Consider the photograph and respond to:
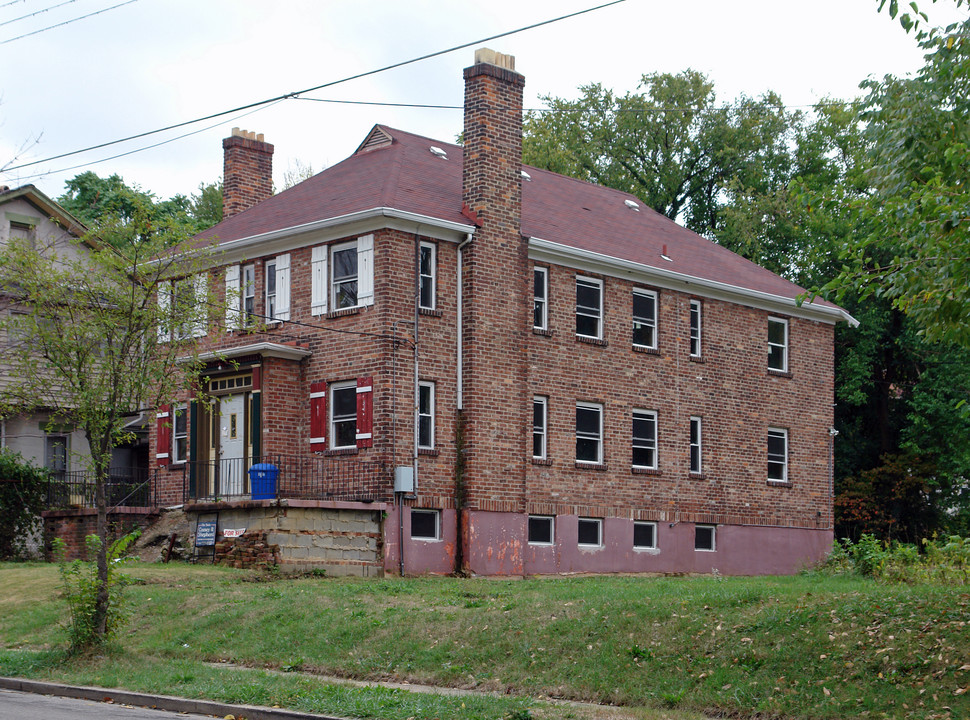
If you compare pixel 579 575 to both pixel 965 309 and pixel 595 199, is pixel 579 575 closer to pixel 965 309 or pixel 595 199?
pixel 595 199

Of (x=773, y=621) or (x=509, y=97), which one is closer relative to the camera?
(x=773, y=621)

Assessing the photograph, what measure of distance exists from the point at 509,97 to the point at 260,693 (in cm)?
1773

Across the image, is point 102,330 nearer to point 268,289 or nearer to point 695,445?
point 268,289

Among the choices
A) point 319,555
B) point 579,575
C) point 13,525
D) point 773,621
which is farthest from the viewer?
point 13,525

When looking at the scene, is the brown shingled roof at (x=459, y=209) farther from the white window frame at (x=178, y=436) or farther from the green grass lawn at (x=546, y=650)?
the green grass lawn at (x=546, y=650)

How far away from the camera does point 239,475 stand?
27.8 meters

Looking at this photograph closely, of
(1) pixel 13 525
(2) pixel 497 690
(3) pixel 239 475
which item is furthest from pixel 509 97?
(2) pixel 497 690

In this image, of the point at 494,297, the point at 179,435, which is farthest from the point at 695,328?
the point at 179,435

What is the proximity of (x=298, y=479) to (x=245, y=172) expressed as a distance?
434 inches

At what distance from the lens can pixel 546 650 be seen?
14680mm

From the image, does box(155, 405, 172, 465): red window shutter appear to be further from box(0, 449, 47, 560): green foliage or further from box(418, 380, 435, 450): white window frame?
box(418, 380, 435, 450): white window frame

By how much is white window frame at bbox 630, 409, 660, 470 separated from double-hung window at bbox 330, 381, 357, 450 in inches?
284

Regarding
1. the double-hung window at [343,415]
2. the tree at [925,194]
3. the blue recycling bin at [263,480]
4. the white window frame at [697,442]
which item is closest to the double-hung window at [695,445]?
the white window frame at [697,442]

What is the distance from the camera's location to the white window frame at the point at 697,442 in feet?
104
